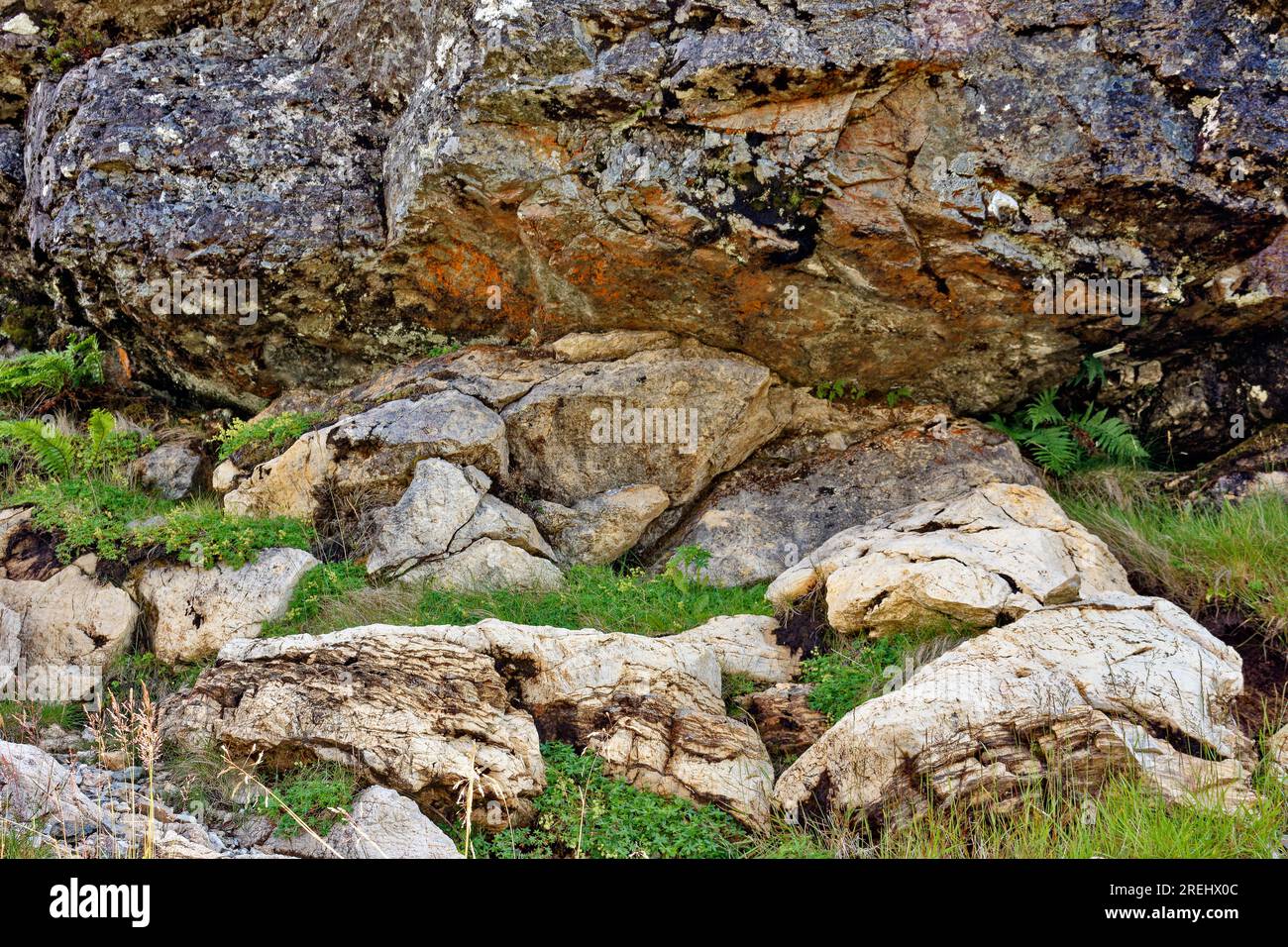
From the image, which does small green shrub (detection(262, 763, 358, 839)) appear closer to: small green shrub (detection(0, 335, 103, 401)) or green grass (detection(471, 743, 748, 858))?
green grass (detection(471, 743, 748, 858))

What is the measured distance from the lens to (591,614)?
6.70m

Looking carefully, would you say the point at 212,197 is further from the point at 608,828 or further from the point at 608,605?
the point at 608,828

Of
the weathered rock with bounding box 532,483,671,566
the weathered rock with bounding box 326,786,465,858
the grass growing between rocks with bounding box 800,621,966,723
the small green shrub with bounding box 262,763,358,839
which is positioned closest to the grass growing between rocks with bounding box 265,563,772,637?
the weathered rock with bounding box 532,483,671,566

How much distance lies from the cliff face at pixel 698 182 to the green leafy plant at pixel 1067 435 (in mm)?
291

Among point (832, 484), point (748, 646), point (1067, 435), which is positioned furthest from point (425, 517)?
point (1067, 435)

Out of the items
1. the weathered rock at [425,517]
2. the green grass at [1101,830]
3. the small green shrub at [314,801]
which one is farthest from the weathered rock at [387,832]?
the weathered rock at [425,517]

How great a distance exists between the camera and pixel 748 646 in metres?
6.23

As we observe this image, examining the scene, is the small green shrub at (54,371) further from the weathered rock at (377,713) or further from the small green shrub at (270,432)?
the weathered rock at (377,713)

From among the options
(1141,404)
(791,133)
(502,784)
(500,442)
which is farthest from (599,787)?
(1141,404)

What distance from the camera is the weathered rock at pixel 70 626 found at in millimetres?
6555

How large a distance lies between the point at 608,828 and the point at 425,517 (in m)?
3.58

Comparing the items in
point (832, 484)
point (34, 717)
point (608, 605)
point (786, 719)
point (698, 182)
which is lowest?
point (34, 717)

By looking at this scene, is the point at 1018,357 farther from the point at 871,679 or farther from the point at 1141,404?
the point at 871,679
